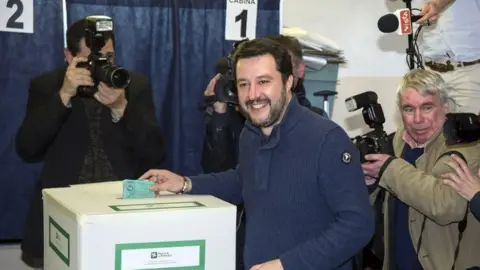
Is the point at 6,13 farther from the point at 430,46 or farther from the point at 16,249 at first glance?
the point at 430,46

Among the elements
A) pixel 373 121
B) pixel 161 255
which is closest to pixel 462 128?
pixel 373 121

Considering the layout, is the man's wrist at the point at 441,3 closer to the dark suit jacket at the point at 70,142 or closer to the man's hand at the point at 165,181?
Result: the dark suit jacket at the point at 70,142

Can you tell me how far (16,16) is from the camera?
3289 millimetres

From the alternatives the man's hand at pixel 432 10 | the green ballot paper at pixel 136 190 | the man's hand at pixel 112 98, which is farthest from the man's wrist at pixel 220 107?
the green ballot paper at pixel 136 190

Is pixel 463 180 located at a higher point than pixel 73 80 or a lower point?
lower

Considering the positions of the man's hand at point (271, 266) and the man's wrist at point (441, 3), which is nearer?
the man's hand at point (271, 266)

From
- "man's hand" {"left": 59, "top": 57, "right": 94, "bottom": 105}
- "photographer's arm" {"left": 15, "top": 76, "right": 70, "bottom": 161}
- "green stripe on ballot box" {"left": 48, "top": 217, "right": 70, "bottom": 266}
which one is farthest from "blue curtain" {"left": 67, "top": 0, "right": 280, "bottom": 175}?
"green stripe on ballot box" {"left": 48, "top": 217, "right": 70, "bottom": 266}

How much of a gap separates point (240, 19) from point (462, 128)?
163 cm

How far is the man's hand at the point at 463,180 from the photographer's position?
87.4 inches

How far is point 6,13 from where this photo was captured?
129 inches

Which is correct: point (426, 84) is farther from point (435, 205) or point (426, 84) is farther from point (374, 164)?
point (435, 205)

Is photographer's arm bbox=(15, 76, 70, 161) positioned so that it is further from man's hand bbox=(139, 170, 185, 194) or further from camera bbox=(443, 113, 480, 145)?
camera bbox=(443, 113, 480, 145)

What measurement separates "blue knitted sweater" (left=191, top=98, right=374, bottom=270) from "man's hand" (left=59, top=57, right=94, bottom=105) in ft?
2.17

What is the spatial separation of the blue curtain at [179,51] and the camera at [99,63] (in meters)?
1.00
